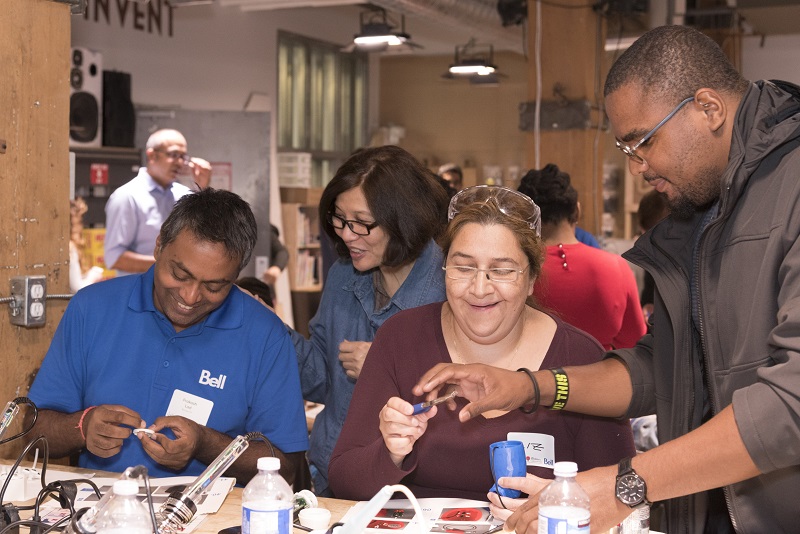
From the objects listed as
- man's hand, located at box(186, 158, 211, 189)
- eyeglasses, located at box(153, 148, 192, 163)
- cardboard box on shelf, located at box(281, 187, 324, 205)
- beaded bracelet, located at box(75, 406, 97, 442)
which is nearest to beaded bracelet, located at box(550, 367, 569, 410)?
beaded bracelet, located at box(75, 406, 97, 442)

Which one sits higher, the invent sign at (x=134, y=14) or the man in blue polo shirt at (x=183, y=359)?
the invent sign at (x=134, y=14)

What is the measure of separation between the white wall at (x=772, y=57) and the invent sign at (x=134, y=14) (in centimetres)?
669

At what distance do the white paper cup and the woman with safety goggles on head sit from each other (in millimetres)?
189

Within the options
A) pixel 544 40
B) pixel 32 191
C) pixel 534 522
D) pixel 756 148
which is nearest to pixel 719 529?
pixel 534 522

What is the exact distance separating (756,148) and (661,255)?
0.47m

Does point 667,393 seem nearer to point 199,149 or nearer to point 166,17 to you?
point 199,149

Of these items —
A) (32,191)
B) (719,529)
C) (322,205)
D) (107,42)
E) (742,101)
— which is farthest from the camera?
(107,42)

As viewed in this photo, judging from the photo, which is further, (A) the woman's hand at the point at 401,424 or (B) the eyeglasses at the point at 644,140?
(A) the woman's hand at the point at 401,424

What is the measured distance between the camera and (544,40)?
25.2 ft

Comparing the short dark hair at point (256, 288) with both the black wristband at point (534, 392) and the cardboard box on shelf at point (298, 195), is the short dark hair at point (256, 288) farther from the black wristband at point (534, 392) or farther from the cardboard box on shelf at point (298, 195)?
the cardboard box on shelf at point (298, 195)

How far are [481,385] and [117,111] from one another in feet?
21.0

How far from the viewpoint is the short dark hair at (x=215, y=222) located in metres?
2.83

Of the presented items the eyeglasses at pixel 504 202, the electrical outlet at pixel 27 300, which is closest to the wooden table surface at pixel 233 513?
the eyeglasses at pixel 504 202

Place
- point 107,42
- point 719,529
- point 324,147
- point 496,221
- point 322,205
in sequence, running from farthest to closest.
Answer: point 324,147
point 107,42
point 322,205
point 496,221
point 719,529
